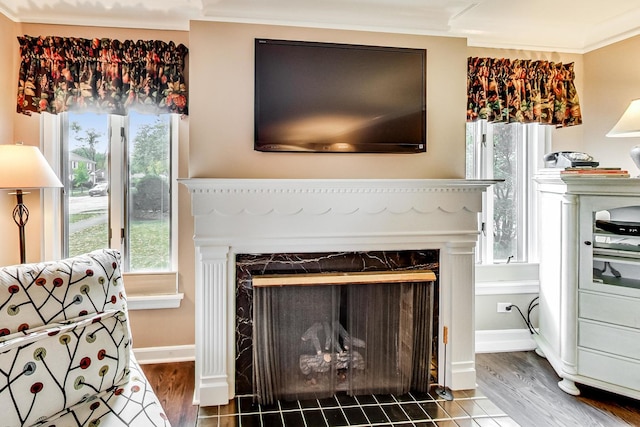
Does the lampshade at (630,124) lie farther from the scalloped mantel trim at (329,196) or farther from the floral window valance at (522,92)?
the scalloped mantel trim at (329,196)

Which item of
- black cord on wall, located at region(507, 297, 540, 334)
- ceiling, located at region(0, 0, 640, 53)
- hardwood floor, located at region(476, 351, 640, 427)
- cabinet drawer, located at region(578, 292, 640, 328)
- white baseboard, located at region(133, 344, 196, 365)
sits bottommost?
hardwood floor, located at region(476, 351, 640, 427)

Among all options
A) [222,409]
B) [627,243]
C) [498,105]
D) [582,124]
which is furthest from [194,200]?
[582,124]

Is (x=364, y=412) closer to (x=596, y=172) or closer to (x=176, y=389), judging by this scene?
(x=176, y=389)

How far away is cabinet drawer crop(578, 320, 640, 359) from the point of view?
93.8 inches

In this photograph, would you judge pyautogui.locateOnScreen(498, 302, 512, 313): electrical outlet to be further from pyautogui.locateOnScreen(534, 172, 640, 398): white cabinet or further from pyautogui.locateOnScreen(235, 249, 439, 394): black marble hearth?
pyautogui.locateOnScreen(235, 249, 439, 394): black marble hearth

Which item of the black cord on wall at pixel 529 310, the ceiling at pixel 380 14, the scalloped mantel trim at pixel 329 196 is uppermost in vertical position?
the ceiling at pixel 380 14

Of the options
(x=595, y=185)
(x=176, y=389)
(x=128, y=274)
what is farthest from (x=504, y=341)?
(x=128, y=274)

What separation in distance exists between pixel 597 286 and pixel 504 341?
912 mm

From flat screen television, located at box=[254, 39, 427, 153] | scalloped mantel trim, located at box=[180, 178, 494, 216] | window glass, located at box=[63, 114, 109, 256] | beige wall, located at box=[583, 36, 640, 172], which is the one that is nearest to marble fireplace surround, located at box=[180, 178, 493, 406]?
scalloped mantel trim, located at box=[180, 178, 494, 216]

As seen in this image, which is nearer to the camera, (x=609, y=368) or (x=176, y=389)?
(x=609, y=368)

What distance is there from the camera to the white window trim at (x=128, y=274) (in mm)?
2730

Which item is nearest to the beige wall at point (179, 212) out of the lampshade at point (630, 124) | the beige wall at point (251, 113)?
the beige wall at point (251, 113)

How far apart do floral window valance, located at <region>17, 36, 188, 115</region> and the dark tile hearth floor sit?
191 cm

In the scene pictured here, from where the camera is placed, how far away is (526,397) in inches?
98.7
